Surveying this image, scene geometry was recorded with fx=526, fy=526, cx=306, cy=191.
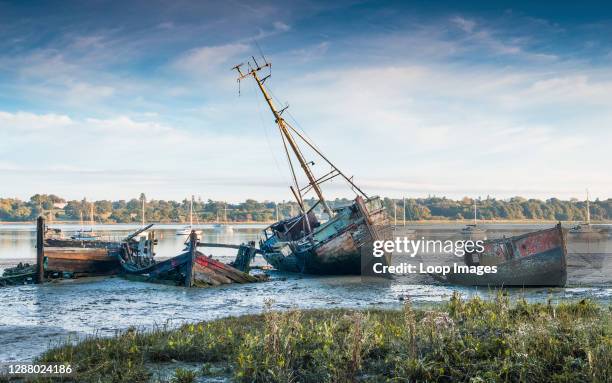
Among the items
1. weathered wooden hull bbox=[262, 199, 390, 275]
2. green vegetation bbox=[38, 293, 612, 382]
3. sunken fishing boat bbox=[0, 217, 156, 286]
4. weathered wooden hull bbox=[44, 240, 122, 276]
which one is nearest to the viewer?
green vegetation bbox=[38, 293, 612, 382]

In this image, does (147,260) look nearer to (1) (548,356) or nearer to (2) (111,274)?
(2) (111,274)

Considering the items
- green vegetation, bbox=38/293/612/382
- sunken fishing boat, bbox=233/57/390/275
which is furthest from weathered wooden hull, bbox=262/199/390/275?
green vegetation, bbox=38/293/612/382

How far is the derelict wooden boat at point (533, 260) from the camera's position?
22.7 meters

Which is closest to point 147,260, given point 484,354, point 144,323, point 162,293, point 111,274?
point 111,274

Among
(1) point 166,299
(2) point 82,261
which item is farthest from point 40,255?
(1) point 166,299

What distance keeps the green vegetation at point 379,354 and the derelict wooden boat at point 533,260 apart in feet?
43.6

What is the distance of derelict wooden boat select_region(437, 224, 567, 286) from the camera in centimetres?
2270

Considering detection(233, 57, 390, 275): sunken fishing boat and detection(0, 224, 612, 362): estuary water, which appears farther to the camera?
detection(233, 57, 390, 275): sunken fishing boat

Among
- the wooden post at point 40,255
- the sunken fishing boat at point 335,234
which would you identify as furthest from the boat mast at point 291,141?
the wooden post at point 40,255

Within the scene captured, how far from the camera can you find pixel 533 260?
74.8ft

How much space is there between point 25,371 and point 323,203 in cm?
2647

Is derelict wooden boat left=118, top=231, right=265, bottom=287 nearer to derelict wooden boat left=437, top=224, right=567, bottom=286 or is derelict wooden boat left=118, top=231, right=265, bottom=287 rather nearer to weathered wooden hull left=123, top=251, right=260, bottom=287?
weathered wooden hull left=123, top=251, right=260, bottom=287

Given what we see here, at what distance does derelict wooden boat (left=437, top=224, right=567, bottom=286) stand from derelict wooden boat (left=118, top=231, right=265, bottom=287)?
41.4 ft

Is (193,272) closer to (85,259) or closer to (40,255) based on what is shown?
(40,255)
